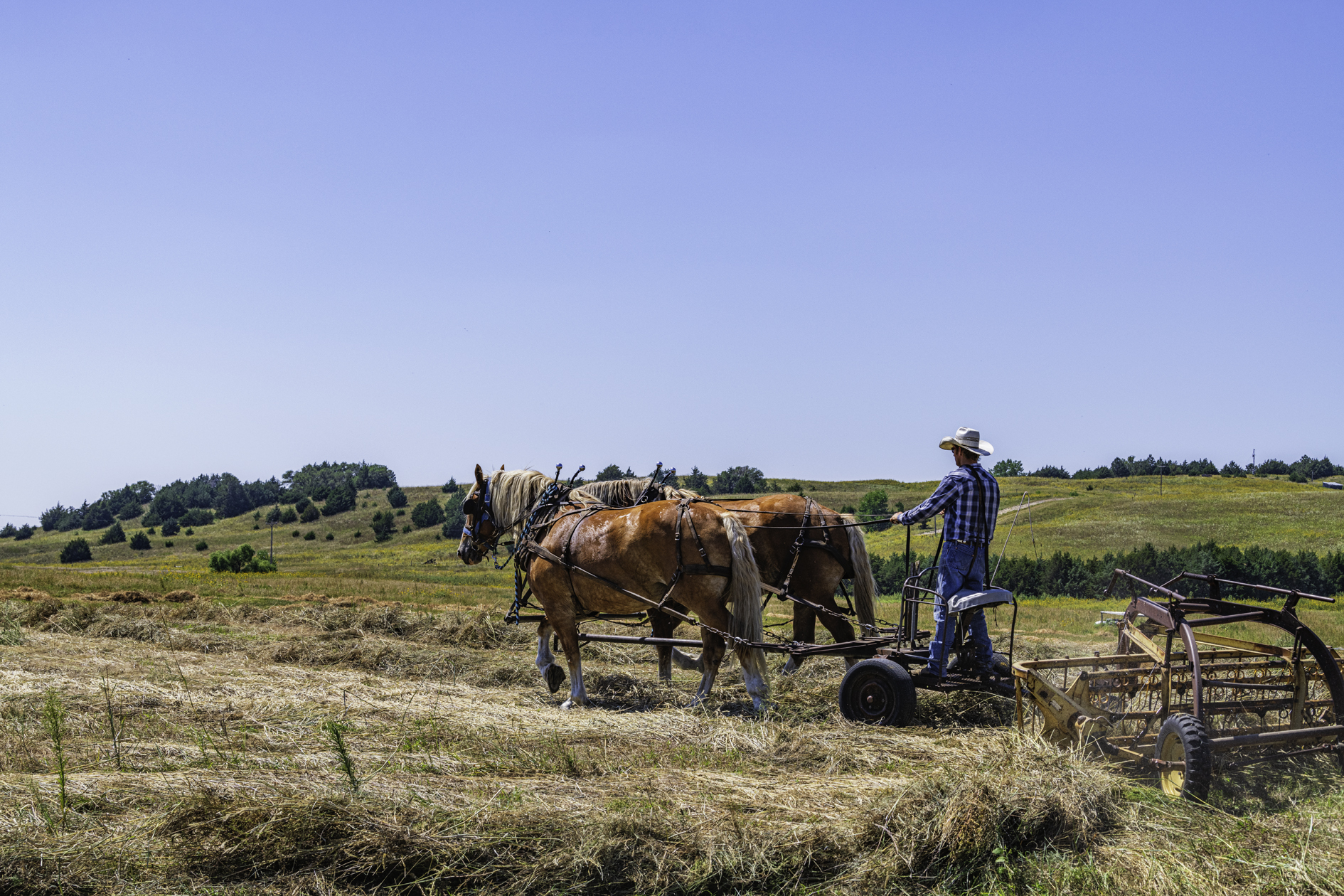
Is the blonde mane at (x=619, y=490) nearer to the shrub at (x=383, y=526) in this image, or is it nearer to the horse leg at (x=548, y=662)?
the horse leg at (x=548, y=662)

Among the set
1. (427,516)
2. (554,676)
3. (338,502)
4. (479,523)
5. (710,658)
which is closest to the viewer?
(710,658)

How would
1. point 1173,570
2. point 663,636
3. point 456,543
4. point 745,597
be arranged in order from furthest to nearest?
1. point 456,543
2. point 1173,570
3. point 663,636
4. point 745,597

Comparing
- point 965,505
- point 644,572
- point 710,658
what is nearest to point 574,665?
point 644,572

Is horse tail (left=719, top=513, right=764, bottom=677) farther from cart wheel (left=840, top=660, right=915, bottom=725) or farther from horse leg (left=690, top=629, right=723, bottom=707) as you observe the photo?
cart wheel (left=840, top=660, right=915, bottom=725)

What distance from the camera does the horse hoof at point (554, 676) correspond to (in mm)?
9422

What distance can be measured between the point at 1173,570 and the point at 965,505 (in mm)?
24537

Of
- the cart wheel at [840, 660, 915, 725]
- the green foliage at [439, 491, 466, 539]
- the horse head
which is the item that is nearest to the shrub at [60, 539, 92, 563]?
the green foliage at [439, 491, 466, 539]

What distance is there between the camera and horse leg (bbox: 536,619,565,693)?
31.0ft

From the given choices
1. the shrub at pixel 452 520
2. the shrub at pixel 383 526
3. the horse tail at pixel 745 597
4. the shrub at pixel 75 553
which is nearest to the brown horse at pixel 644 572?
the horse tail at pixel 745 597

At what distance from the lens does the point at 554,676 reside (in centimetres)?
946

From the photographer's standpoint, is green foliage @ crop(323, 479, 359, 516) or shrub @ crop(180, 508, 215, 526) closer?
green foliage @ crop(323, 479, 359, 516)

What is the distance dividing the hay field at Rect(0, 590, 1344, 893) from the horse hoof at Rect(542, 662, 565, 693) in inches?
58.5

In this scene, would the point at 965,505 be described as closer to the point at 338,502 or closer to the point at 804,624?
the point at 804,624

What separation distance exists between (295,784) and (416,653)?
632cm
